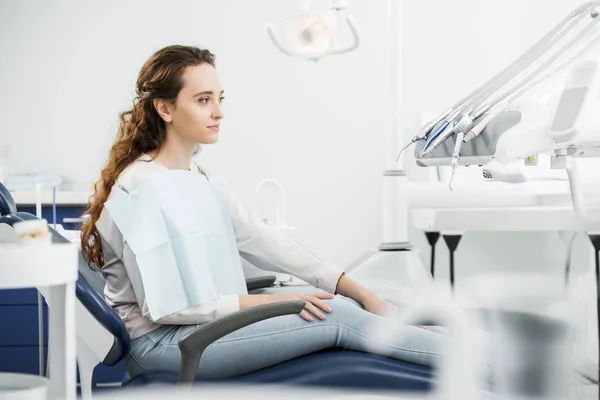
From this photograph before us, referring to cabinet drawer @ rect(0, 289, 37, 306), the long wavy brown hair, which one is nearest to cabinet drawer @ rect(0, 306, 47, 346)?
cabinet drawer @ rect(0, 289, 37, 306)

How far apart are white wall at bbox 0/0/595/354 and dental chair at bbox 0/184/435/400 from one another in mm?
1943

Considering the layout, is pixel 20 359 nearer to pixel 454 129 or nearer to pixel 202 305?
pixel 202 305

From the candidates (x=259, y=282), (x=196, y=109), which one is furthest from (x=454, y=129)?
(x=259, y=282)

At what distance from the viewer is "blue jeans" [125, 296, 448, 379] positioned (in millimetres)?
1241

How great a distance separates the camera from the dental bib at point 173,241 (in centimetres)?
129

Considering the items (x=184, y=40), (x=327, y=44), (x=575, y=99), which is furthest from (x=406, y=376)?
(x=184, y=40)

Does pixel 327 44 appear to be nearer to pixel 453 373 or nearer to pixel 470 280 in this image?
pixel 470 280

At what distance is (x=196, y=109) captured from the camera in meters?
1.55

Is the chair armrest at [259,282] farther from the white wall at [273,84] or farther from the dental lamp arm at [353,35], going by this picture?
the white wall at [273,84]

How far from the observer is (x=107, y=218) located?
1367 mm

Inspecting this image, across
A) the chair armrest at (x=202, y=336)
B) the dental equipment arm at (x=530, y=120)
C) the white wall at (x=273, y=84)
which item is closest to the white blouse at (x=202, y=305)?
the chair armrest at (x=202, y=336)

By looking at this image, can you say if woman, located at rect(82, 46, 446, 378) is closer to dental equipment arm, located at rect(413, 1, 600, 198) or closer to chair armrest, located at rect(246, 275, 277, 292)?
chair armrest, located at rect(246, 275, 277, 292)

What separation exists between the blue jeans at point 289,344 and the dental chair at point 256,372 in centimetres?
2

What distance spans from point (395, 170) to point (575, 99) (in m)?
0.88
